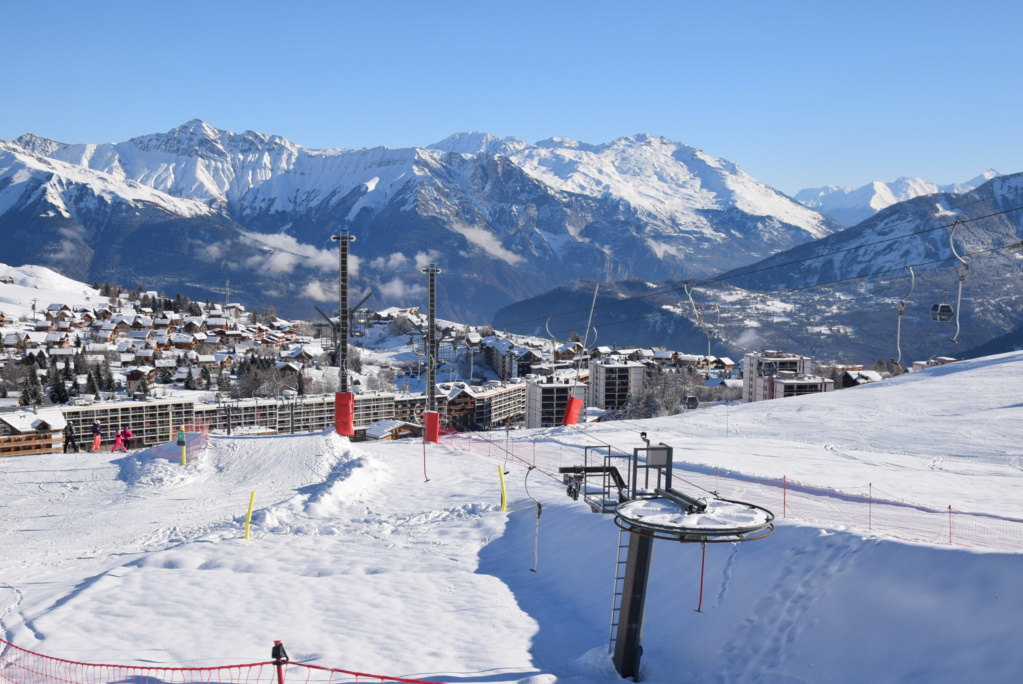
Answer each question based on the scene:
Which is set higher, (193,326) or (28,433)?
(193,326)

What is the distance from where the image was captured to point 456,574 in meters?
15.7

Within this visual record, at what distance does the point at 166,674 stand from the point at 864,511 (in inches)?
517

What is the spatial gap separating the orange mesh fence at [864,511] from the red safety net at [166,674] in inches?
316

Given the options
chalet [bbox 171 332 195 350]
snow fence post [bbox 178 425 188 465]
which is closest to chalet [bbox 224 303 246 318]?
chalet [bbox 171 332 195 350]

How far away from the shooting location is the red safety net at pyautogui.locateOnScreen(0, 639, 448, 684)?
10383 mm

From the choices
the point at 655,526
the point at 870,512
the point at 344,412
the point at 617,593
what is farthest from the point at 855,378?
the point at 655,526

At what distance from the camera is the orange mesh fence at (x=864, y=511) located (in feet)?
45.3

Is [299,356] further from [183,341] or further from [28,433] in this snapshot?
[28,433]

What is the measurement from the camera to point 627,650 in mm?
10859

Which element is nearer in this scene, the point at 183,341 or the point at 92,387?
the point at 92,387

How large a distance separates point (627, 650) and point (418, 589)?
5.13 metres

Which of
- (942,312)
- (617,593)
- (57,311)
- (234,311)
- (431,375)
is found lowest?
(617,593)

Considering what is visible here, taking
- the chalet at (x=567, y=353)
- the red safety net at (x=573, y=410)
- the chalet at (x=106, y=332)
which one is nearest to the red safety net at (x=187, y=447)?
the red safety net at (x=573, y=410)

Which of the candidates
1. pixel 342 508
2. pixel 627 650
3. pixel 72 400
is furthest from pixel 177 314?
pixel 627 650
